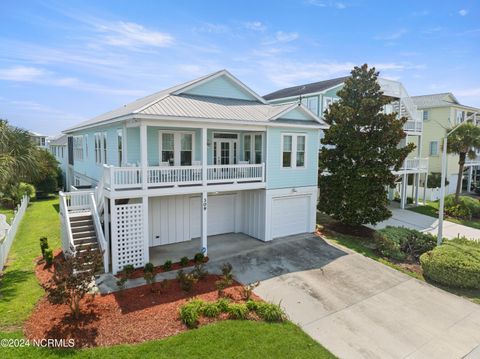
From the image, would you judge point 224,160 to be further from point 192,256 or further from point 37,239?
point 37,239

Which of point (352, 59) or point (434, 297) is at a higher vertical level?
point (352, 59)

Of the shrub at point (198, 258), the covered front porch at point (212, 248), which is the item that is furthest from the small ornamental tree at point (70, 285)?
the shrub at point (198, 258)

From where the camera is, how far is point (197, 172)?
13.7m

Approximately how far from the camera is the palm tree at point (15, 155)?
38.7ft

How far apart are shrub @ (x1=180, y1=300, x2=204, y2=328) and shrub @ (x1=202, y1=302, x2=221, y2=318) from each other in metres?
0.14

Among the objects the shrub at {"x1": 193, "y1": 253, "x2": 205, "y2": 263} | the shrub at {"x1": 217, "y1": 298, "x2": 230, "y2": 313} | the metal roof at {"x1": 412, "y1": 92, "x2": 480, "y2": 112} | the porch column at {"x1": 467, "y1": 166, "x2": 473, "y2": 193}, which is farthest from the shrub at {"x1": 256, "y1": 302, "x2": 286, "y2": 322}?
the porch column at {"x1": 467, "y1": 166, "x2": 473, "y2": 193}

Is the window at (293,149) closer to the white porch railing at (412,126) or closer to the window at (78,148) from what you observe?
the white porch railing at (412,126)

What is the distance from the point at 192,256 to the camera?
1401cm

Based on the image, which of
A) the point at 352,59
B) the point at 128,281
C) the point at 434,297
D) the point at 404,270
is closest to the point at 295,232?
the point at 404,270

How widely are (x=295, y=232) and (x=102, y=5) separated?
1366 cm

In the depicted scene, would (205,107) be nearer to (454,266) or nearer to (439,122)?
(454,266)

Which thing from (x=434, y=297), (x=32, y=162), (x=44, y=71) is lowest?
(x=434, y=297)

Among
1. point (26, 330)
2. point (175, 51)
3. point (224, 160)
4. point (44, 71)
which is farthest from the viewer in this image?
point (44, 71)

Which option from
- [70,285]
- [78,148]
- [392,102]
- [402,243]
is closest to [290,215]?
[402,243]
